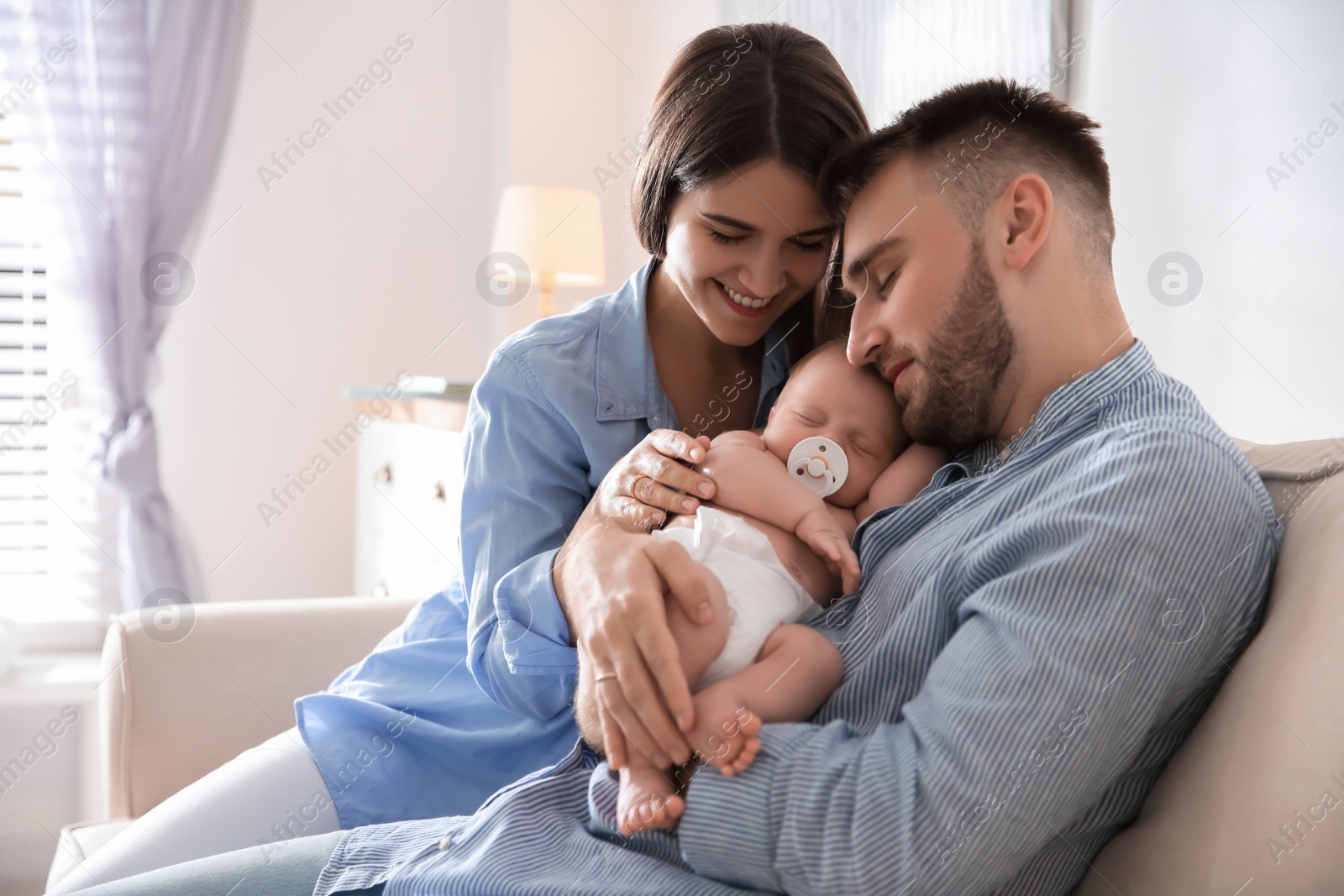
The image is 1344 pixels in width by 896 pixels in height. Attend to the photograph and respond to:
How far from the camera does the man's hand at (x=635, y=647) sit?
0.91 meters

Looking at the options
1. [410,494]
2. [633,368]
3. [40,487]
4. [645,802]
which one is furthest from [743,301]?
[40,487]

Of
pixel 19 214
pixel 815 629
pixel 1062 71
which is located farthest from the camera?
pixel 19 214

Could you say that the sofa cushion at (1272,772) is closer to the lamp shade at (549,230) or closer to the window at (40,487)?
the lamp shade at (549,230)

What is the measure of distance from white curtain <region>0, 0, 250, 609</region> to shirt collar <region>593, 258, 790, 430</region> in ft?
8.38

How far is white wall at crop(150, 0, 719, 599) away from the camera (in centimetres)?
376

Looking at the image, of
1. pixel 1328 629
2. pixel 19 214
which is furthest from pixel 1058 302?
pixel 19 214

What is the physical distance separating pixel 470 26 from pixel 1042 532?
12.3 feet

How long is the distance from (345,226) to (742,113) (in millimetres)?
2940

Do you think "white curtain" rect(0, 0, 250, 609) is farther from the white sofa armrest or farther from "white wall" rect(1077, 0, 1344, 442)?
"white wall" rect(1077, 0, 1344, 442)

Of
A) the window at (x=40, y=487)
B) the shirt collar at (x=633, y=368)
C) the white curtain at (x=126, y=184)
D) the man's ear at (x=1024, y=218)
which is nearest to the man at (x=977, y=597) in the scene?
the man's ear at (x=1024, y=218)

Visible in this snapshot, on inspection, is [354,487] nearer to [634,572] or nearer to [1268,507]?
[634,572]

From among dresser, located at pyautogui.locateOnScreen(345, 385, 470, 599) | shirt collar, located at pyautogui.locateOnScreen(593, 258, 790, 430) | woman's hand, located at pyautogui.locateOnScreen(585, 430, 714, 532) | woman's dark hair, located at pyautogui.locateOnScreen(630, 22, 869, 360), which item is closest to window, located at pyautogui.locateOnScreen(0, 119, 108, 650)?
dresser, located at pyautogui.locateOnScreen(345, 385, 470, 599)

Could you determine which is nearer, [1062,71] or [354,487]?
[1062,71]

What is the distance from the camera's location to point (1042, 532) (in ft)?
2.83
